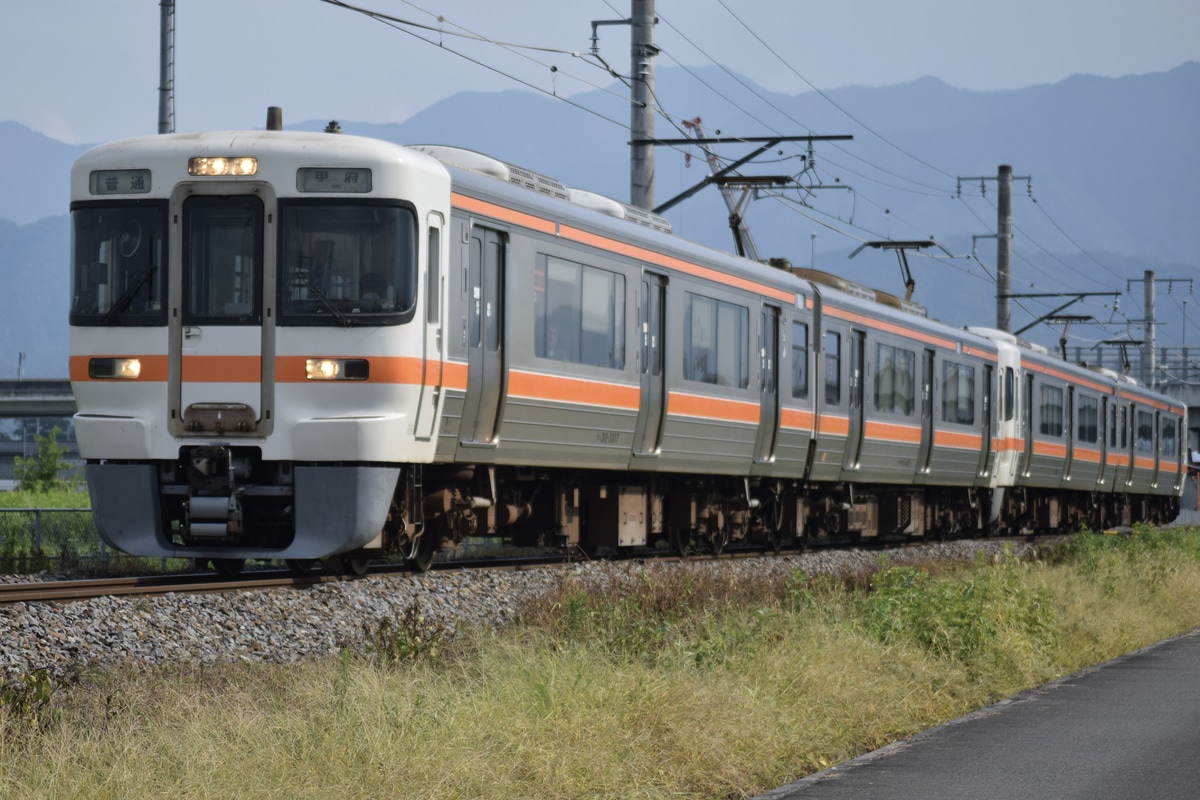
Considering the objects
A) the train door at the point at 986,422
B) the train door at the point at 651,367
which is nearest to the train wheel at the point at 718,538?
the train door at the point at 651,367

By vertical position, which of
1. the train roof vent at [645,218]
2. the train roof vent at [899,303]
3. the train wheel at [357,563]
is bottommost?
the train wheel at [357,563]

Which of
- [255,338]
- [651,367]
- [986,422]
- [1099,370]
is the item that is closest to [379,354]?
[255,338]

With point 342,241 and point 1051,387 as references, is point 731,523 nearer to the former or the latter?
point 342,241

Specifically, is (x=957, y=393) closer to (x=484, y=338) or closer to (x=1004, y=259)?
(x=1004, y=259)

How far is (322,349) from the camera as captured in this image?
12.1 m

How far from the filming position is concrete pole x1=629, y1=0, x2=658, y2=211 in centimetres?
2100

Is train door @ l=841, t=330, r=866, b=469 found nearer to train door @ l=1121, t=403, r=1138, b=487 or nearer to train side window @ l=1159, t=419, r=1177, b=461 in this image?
train door @ l=1121, t=403, r=1138, b=487

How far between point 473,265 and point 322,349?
1623 millimetres

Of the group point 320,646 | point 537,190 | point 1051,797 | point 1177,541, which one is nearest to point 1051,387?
point 1177,541

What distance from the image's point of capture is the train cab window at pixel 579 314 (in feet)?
47.2

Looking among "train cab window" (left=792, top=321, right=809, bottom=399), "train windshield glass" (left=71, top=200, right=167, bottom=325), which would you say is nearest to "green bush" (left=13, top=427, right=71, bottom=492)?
"train cab window" (left=792, top=321, right=809, bottom=399)

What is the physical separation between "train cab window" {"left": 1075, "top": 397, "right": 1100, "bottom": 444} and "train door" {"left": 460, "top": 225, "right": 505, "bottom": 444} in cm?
2211

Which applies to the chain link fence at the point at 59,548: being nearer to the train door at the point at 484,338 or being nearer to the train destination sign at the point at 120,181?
the train destination sign at the point at 120,181

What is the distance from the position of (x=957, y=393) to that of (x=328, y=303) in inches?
629
